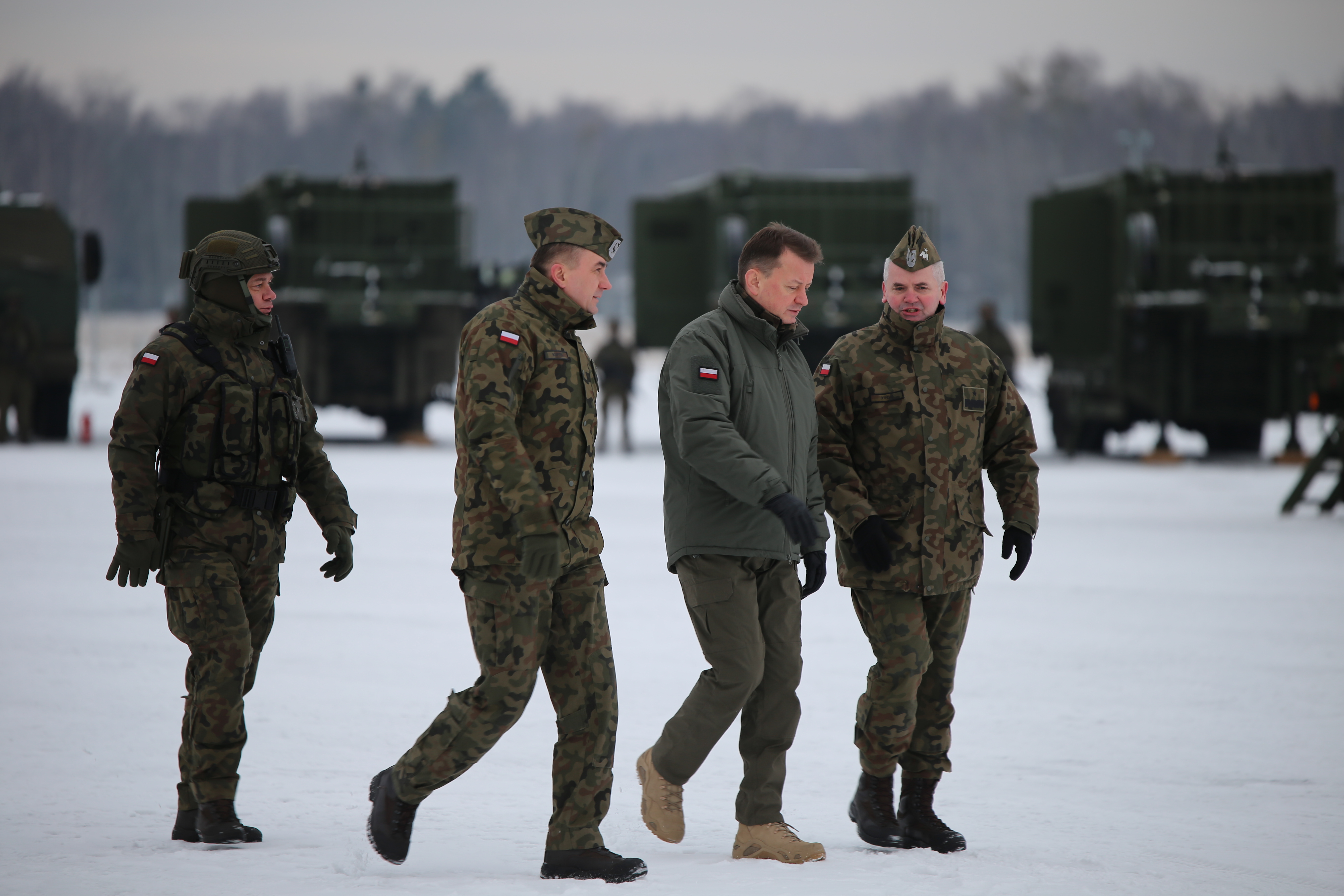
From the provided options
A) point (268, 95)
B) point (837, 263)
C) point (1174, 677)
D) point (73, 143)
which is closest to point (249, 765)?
point (1174, 677)

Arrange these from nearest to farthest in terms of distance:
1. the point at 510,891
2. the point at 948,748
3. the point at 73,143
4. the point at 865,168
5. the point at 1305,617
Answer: the point at 510,891 < the point at 948,748 < the point at 1305,617 < the point at 73,143 < the point at 865,168

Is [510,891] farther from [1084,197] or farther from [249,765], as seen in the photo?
[1084,197]

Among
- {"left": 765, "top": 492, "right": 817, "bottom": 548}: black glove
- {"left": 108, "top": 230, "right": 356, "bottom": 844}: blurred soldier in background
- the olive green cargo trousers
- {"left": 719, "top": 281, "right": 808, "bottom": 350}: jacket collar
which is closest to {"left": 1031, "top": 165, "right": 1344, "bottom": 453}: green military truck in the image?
{"left": 719, "top": 281, "right": 808, "bottom": 350}: jacket collar

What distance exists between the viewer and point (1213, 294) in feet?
59.6

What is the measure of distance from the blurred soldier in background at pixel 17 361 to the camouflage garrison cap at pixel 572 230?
16890 mm

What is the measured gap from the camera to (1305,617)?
8.41 m

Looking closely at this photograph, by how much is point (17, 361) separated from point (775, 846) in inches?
683

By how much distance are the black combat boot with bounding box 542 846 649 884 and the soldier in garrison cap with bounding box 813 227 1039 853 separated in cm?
78

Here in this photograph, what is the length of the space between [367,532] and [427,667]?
4.94m

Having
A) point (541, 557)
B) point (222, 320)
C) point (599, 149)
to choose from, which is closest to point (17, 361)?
point (222, 320)

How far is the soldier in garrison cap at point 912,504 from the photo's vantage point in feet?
14.4

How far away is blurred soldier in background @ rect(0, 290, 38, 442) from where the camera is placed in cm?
1930

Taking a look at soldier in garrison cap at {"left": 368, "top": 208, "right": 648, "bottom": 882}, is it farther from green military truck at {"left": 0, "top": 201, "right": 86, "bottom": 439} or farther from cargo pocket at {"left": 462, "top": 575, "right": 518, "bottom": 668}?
green military truck at {"left": 0, "top": 201, "right": 86, "bottom": 439}

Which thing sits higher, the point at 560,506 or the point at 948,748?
the point at 560,506
